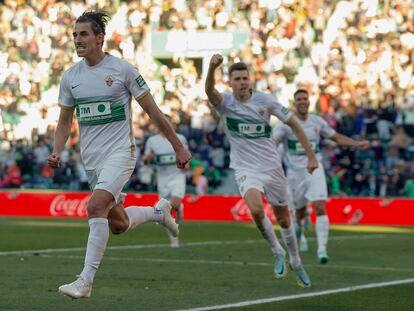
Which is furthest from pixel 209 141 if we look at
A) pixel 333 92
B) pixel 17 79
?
pixel 17 79

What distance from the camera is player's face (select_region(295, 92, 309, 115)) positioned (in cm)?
1691

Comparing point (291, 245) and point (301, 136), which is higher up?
point (301, 136)

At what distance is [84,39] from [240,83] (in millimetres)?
3876

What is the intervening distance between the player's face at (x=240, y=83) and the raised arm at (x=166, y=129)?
3.53m

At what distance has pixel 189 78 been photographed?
35.9 metres

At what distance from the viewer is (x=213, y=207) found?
30.1 metres

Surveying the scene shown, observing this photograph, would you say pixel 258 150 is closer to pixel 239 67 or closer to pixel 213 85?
pixel 239 67

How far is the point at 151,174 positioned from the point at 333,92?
5.94m

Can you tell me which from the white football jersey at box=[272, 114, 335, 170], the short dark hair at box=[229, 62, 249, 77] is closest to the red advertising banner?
the white football jersey at box=[272, 114, 335, 170]

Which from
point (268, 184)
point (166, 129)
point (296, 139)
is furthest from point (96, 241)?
point (296, 139)

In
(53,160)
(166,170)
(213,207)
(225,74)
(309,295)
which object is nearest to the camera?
(53,160)

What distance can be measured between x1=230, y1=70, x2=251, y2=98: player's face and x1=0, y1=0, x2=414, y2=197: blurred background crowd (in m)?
16.8

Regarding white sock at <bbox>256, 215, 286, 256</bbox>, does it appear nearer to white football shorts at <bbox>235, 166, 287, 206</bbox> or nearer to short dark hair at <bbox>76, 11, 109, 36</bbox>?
white football shorts at <bbox>235, 166, 287, 206</bbox>

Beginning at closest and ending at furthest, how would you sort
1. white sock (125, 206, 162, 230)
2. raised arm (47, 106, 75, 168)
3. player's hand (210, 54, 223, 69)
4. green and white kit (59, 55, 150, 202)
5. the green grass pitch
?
1. green and white kit (59, 55, 150, 202)
2. raised arm (47, 106, 75, 168)
3. white sock (125, 206, 162, 230)
4. the green grass pitch
5. player's hand (210, 54, 223, 69)
